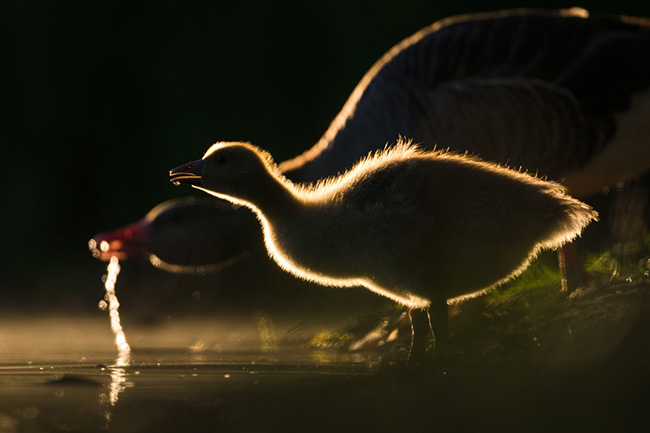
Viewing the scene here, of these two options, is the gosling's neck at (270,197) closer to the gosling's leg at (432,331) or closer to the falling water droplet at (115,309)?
the gosling's leg at (432,331)

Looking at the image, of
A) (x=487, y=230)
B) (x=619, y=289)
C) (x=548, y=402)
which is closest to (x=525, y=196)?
(x=487, y=230)

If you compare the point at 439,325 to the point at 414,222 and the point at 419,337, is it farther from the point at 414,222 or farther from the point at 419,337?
the point at 414,222

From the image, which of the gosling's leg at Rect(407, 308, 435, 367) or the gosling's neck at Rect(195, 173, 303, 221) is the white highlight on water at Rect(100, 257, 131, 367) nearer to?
the gosling's neck at Rect(195, 173, 303, 221)

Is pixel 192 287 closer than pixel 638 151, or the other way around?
pixel 638 151

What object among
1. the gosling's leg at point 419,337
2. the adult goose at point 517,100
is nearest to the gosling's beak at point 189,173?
the gosling's leg at point 419,337

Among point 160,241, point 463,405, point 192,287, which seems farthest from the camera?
point 192,287

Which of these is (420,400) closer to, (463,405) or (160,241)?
(463,405)
